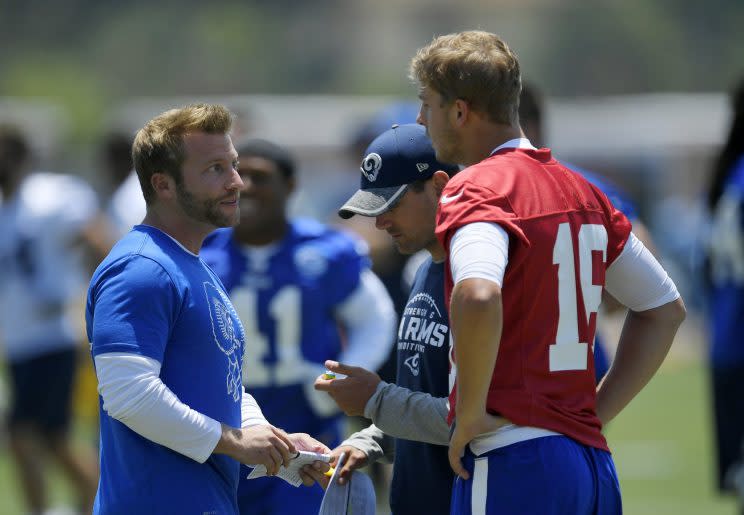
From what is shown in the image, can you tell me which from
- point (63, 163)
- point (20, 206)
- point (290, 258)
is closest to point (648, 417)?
point (20, 206)

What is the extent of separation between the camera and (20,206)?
8602 mm

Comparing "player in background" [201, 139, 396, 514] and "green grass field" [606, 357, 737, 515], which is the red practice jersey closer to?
"player in background" [201, 139, 396, 514]

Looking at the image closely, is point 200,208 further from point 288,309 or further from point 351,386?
point 288,309

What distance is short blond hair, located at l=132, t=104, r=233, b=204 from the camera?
Answer: 371 centimetres

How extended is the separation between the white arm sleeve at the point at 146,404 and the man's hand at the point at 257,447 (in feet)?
0.29

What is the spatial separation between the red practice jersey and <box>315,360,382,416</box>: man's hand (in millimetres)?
338

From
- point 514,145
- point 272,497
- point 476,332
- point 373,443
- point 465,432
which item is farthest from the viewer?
point 272,497

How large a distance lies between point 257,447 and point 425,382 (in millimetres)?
582

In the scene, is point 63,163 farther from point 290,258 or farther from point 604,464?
point 604,464

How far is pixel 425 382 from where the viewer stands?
155 inches

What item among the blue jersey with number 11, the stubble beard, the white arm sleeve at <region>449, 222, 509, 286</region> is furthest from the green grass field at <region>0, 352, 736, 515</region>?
the white arm sleeve at <region>449, 222, 509, 286</region>

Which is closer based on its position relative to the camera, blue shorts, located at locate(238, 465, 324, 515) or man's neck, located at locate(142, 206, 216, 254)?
man's neck, located at locate(142, 206, 216, 254)

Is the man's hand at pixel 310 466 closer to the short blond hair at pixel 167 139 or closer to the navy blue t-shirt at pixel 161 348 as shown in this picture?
the navy blue t-shirt at pixel 161 348

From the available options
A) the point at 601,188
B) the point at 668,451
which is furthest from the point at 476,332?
the point at 668,451
